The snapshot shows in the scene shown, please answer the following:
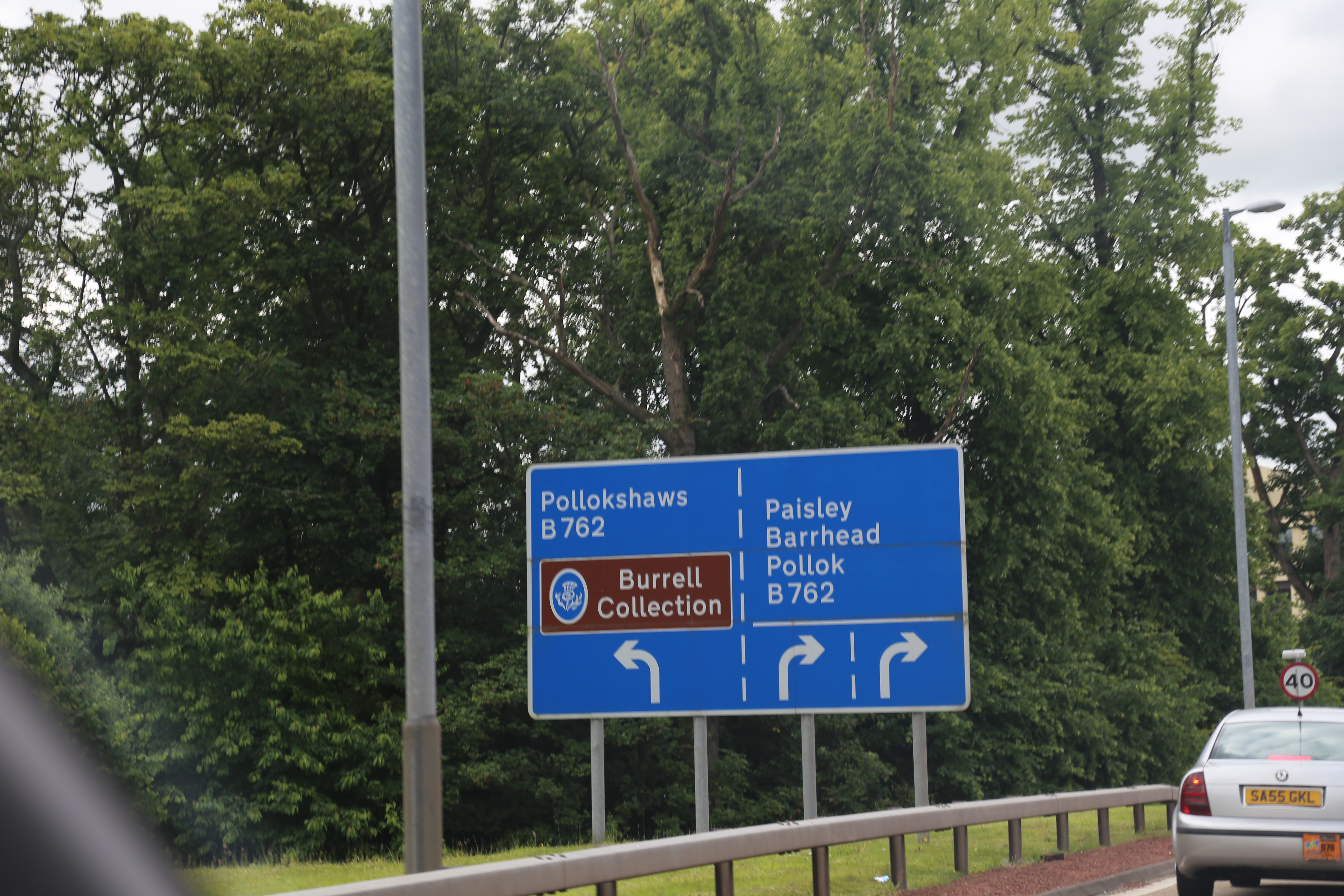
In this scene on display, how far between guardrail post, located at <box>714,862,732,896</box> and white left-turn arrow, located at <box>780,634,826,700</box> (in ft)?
18.5

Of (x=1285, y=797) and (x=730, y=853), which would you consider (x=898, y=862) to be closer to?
(x=1285, y=797)

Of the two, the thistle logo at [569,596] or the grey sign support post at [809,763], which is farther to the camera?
the grey sign support post at [809,763]

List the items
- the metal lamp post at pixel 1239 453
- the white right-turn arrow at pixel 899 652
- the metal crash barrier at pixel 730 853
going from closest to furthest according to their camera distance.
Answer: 1. the metal crash barrier at pixel 730 853
2. the white right-turn arrow at pixel 899 652
3. the metal lamp post at pixel 1239 453

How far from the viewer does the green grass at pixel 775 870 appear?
1083 centimetres

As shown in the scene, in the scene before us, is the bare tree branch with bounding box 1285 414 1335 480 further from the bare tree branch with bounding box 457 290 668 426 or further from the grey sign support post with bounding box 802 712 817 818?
the grey sign support post with bounding box 802 712 817 818

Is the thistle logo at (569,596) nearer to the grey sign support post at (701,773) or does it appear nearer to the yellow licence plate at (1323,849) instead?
the grey sign support post at (701,773)

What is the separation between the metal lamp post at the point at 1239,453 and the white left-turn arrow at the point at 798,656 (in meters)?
17.5

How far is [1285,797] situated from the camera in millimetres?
9992

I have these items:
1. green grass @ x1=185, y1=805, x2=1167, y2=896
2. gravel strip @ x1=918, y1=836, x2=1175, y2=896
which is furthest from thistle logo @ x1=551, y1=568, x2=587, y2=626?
gravel strip @ x1=918, y1=836, x2=1175, y2=896

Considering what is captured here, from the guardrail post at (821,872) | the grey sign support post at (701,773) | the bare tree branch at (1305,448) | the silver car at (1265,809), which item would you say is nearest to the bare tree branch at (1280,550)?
the bare tree branch at (1305,448)

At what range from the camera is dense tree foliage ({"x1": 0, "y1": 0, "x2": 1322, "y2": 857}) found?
26.8 m

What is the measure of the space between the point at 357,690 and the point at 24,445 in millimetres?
7769

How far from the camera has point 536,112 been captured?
3206 cm

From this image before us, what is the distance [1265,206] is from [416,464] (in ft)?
87.1
